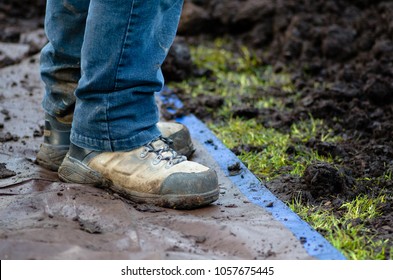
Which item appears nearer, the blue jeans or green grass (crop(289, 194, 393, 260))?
green grass (crop(289, 194, 393, 260))

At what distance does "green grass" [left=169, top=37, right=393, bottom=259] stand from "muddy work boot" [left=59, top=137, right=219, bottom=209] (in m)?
0.39

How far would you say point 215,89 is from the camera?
429 cm

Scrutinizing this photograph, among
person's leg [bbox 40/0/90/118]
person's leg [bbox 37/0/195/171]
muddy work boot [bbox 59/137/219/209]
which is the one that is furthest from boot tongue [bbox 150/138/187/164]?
person's leg [bbox 40/0/90/118]

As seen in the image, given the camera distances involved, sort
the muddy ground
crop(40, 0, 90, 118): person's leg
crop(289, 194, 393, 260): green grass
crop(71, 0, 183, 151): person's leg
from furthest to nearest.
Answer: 1. the muddy ground
2. crop(40, 0, 90, 118): person's leg
3. crop(71, 0, 183, 151): person's leg
4. crop(289, 194, 393, 260): green grass

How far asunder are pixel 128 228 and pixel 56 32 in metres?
0.93

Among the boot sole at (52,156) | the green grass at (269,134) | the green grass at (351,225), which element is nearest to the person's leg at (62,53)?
the boot sole at (52,156)

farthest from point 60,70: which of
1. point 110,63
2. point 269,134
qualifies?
point 269,134

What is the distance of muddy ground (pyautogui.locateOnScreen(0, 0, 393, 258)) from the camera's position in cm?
279

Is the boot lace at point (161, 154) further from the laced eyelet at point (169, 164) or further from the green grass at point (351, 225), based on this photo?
the green grass at point (351, 225)

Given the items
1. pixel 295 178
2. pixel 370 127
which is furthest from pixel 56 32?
pixel 370 127

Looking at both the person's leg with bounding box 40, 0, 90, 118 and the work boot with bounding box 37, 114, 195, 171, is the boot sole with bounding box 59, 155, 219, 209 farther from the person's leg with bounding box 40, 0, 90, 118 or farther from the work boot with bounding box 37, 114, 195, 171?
the person's leg with bounding box 40, 0, 90, 118

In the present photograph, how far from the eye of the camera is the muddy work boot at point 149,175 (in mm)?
2527

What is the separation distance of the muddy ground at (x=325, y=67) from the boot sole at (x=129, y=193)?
0.97 ft
